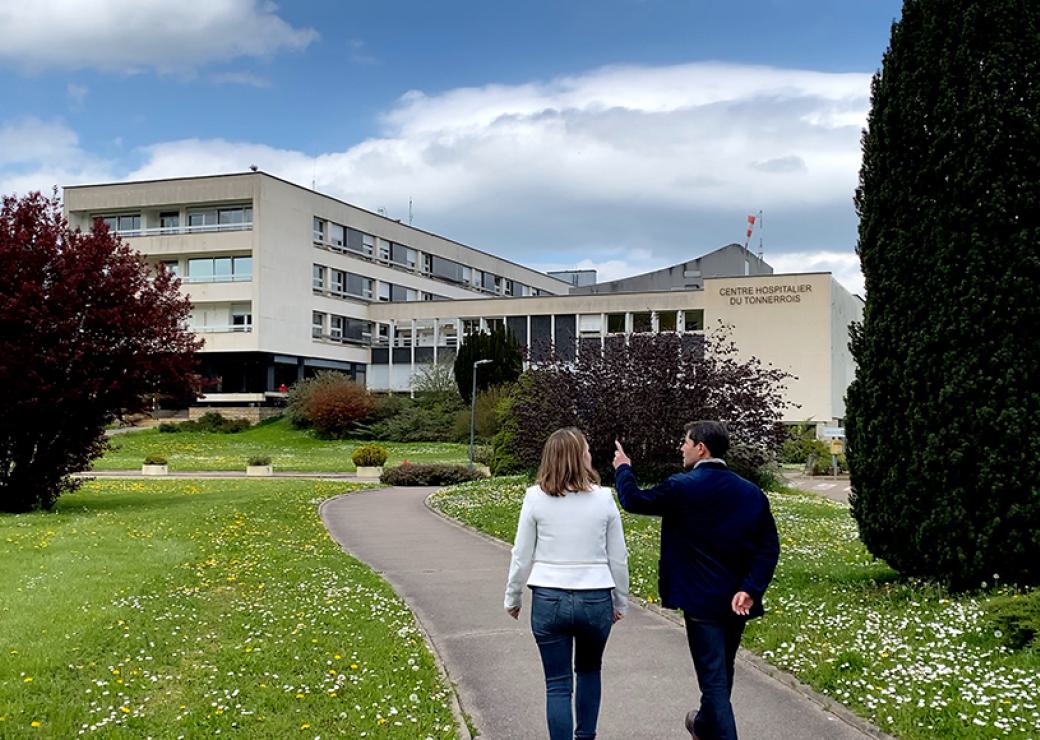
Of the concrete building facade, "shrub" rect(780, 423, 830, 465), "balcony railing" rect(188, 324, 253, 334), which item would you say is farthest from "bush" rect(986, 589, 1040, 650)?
"balcony railing" rect(188, 324, 253, 334)

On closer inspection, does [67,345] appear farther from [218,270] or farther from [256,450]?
[218,270]

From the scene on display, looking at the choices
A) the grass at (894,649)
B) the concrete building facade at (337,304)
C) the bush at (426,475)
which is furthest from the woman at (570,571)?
the concrete building facade at (337,304)

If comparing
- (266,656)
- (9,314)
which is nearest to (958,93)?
(266,656)

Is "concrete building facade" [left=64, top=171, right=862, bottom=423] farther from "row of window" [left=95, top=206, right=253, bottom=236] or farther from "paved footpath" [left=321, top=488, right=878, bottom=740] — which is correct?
"paved footpath" [left=321, top=488, right=878, bottom=740]

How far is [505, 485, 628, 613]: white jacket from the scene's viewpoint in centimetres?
532

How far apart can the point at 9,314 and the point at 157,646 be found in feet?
44.7

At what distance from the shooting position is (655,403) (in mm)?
23078

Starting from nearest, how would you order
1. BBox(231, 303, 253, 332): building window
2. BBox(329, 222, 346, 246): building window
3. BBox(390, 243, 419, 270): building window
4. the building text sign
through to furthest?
1. the building text sign
2. BBox(231, 303, 253, 332): building window
3. BBox(329, 222, 346, 246): building window
4. BBox(390, 243, 419, 270): building window

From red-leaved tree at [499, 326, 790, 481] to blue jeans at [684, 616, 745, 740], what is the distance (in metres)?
17.5

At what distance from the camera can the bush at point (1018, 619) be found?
7332 mm

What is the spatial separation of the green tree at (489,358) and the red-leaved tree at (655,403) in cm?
2949

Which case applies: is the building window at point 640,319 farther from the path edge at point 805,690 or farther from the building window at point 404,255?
the path edge at point 805,690

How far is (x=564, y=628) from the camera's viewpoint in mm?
5285

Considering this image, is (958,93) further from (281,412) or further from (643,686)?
(281,412)
